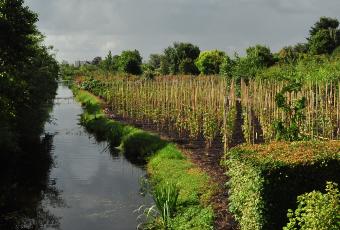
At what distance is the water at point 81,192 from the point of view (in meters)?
15.8

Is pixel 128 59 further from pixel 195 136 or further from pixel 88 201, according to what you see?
pixel 88 201

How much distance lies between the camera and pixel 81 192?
19422 millimetres

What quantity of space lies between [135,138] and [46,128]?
15.1m

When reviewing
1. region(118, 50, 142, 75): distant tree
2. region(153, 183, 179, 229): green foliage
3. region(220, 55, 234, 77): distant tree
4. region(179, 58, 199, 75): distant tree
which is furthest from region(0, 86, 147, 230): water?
region(118, 50, 142, 75): distant tree

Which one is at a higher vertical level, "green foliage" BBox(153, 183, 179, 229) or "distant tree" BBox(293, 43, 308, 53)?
"distant tree" BBox(293, 43, 308, 53)

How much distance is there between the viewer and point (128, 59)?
234 ft

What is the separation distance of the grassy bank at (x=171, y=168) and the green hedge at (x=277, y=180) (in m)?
2.13

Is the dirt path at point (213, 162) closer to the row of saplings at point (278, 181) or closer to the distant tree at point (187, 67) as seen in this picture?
the row of saplings at point (278, 181)

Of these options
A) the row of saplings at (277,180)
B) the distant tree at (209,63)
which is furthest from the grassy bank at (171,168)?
the distant tree at (209,63)

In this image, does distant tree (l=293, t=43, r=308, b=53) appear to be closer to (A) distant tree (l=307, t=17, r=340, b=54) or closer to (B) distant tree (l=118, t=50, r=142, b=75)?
(A) distant tree (l=307, t=17, r=340, b=54)

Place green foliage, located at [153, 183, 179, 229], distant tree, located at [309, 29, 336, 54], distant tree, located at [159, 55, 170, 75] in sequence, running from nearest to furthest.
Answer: green foliage, located at [153, 183, 179, 229] → distant tree, located at [309, 29, 336, 54] → distant tree, located at [159, 55, 170, 75]

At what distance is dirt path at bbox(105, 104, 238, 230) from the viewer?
12562 mm

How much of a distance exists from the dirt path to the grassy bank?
0.24 metres

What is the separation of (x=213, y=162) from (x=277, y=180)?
9.06 m
